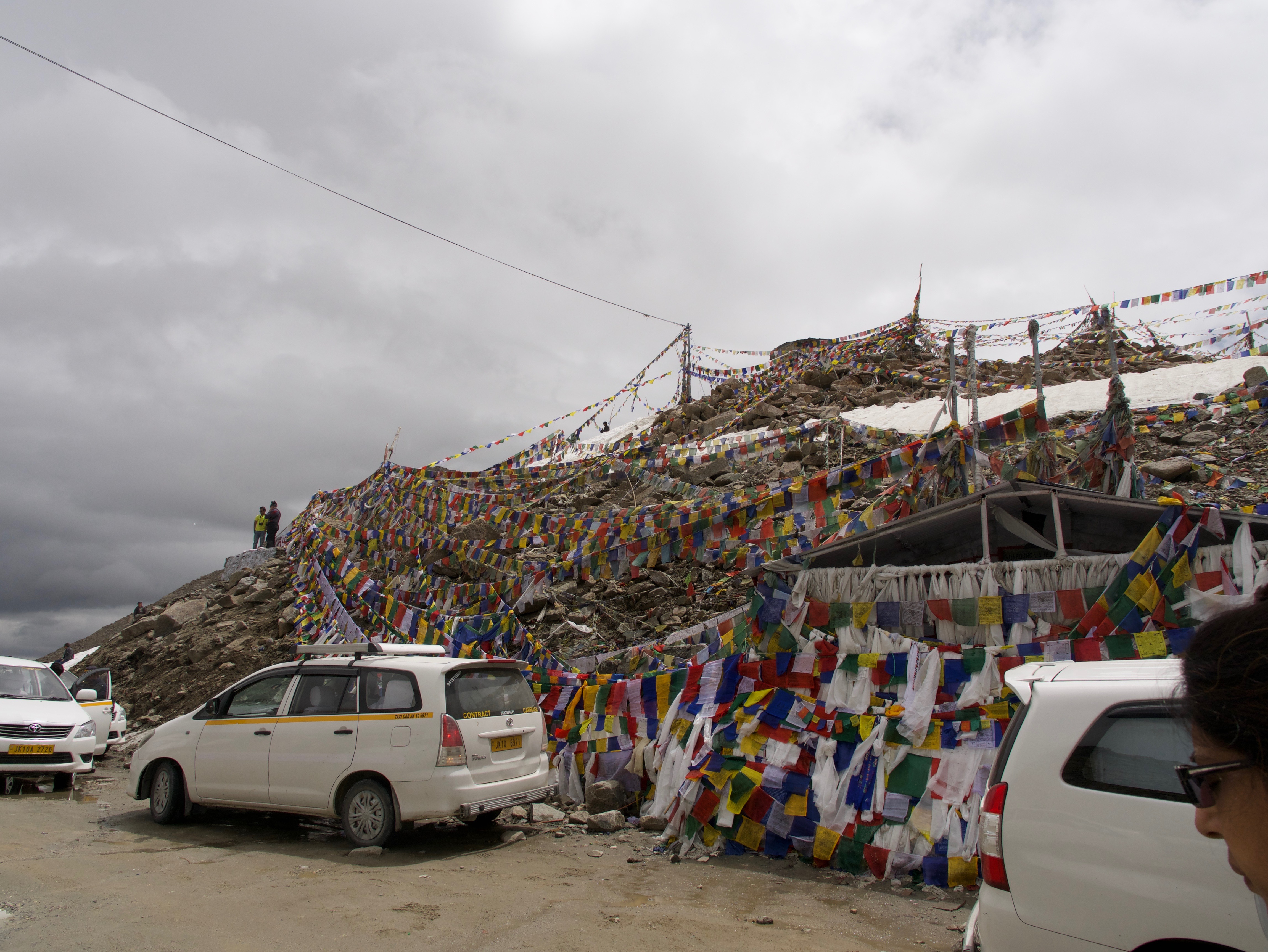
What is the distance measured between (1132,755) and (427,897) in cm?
439

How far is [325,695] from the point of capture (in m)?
7.24

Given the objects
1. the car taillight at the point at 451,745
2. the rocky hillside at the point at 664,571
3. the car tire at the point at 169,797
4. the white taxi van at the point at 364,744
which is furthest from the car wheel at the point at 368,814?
the rocky hillside at the point at 664,571

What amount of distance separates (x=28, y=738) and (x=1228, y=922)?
11.7 metres

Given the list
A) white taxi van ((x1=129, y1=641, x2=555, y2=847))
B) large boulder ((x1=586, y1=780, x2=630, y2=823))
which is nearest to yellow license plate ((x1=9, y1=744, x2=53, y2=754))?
white taxi van ((x1=129, y1=641, x2=555, y2=847))

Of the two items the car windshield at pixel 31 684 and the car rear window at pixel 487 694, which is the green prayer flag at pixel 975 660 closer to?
the car rear window at pixel 487 694

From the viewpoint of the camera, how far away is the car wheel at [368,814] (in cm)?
662

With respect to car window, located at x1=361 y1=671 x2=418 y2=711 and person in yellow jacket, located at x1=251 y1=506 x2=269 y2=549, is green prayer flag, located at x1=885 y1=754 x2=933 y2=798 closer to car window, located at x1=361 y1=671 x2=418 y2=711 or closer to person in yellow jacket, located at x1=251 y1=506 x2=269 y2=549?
car window, located at x1=361 y1=671 x2=418 y2=711

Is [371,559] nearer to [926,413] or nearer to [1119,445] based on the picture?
[926,413]

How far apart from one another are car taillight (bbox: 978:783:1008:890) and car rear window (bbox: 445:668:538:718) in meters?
4.50

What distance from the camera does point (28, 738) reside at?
9.64 meters

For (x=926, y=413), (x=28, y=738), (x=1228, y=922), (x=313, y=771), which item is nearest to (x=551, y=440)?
(x=926, y=413)

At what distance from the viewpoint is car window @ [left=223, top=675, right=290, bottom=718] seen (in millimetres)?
7508

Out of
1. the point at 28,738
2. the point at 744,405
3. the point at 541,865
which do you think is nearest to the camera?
the point at 541,865

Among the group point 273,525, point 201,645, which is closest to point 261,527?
point 273,525
